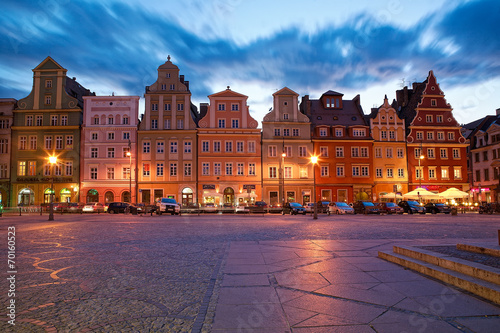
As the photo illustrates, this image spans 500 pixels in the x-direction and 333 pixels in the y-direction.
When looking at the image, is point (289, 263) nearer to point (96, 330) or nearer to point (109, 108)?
point (96, 330)

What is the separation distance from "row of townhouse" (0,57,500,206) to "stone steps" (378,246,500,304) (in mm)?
42233

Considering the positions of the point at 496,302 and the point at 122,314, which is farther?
the point at 496,302

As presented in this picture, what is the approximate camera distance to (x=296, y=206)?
132 feet

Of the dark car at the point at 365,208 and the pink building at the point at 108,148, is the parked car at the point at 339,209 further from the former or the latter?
the pink building at the point at 108,148

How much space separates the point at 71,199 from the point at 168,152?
15673mm

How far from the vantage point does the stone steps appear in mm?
5391

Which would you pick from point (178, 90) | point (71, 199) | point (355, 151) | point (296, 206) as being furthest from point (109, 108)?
point (355, 151)

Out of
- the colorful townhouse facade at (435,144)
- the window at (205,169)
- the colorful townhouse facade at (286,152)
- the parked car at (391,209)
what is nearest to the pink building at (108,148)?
the window at (205,169)

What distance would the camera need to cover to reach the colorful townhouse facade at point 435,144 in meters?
54.3

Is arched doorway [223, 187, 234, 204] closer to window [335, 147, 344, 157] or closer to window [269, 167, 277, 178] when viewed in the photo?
window [269, 167, 277, 178]

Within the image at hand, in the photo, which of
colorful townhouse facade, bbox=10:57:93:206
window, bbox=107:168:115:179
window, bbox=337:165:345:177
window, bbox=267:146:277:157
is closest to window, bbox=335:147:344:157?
window, bbox=337:165:345:177

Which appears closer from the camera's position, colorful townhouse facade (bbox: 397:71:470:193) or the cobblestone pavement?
the cobblestone pavement

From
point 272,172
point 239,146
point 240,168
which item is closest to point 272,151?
Result: point 272,172

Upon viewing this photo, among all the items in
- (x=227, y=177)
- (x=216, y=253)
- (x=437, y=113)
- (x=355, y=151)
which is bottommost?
(x=216, y=253)
